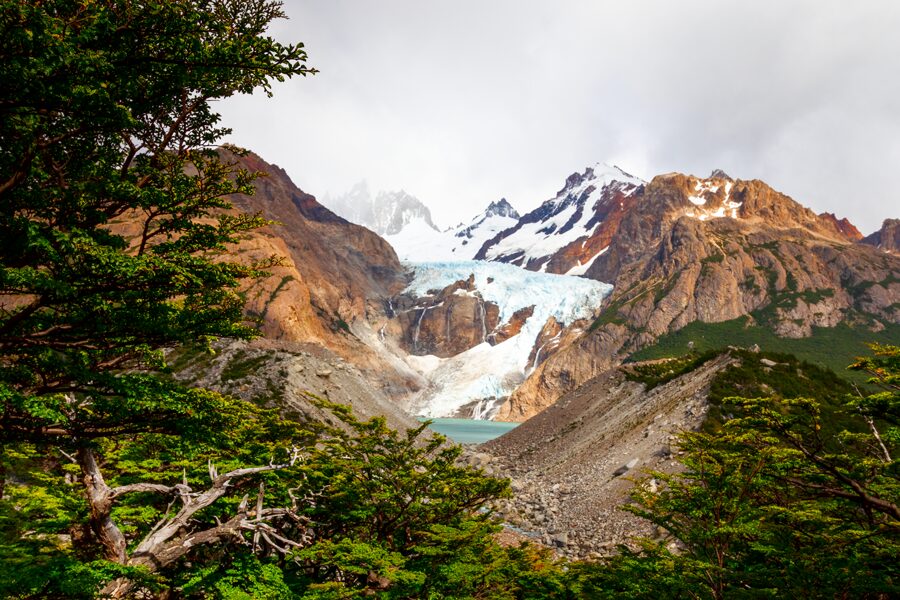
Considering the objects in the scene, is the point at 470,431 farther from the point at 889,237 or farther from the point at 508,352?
the point at 889,237

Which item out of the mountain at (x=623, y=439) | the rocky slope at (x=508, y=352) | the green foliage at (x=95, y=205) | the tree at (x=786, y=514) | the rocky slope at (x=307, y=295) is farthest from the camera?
the rocky slope at (x=508, y=352)

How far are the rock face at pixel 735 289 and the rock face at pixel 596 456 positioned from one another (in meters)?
93.5

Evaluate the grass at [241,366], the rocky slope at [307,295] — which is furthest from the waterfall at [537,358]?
the grass at [241,366]

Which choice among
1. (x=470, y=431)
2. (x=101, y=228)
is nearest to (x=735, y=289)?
(x=470, y=431)

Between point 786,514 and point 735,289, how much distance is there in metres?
152

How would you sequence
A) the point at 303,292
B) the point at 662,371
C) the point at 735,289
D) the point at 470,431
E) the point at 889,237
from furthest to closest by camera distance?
the point at 889,237, the point at 735,289, the point at 303,292, the point at 470,431, the point at 662,371

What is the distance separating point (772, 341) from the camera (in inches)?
4867

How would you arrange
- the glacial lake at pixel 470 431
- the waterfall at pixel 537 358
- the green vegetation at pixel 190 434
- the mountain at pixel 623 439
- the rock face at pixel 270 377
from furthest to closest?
the waterfall at pixel 537 358
the glacial lake at pixel 470 431
the rock face at pixel 270 377
the mountain at pixel 623 439
the green vegetation at pixel 190 434

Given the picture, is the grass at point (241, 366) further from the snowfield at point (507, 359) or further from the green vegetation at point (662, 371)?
the snowfield at point (507, 359)

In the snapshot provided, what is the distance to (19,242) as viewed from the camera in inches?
309

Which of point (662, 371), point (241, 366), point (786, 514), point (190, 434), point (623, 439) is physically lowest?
point (241, 366)

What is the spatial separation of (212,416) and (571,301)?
18730 cm

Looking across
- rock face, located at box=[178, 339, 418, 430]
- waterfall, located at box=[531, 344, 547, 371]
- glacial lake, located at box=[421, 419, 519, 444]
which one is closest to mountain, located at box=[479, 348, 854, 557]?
rock face, located at box=[178, 339, 418, 430]

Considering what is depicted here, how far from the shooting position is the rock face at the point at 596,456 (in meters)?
28.2
